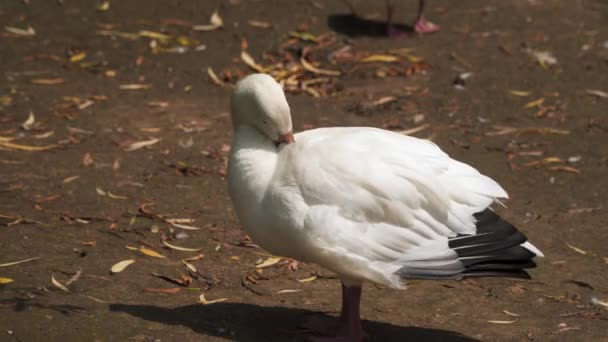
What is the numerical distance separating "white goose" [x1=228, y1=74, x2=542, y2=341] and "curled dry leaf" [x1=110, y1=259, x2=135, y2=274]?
1.16 meters

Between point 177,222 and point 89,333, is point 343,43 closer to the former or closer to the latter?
point 177,222

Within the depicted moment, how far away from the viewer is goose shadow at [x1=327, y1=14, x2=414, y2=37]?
10195 mm

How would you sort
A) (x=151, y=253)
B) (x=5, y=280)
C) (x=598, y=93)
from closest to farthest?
(x=5, y=280), (x=151, y=253), (x=598, y=93)

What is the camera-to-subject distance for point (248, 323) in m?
5.02

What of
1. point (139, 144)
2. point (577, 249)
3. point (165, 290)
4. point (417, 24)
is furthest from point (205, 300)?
point (417, 24)

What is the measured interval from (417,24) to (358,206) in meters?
5.93

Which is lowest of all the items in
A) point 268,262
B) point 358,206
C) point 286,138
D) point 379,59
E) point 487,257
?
point 268,262

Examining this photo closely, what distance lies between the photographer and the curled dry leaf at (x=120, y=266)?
553 centimetres

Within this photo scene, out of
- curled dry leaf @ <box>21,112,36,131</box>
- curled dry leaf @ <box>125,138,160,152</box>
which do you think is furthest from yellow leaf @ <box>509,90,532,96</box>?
curled dry leaf @ <box>21,112,36,131</box>

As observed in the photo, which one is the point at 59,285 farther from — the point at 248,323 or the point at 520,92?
the point at 520,92

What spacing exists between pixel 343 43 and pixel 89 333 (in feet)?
19.2

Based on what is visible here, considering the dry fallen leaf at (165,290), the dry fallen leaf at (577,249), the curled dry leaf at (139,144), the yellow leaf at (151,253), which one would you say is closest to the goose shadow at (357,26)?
the curled dry leaf at (139,144)

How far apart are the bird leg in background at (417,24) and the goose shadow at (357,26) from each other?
0.32 feet

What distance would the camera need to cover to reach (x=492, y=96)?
28.8 feet
